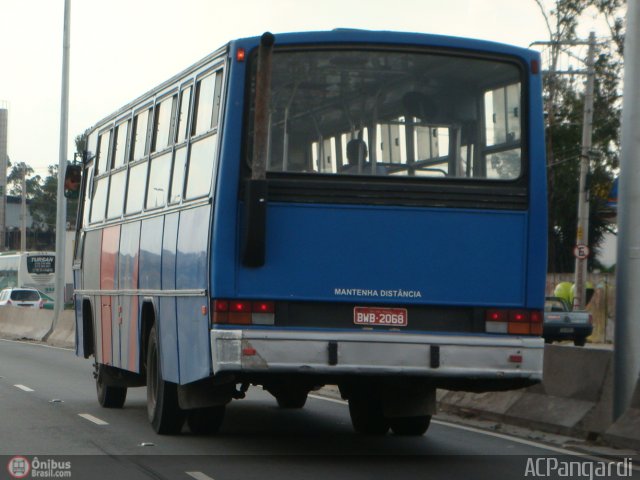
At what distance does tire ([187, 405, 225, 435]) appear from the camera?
1318 cm

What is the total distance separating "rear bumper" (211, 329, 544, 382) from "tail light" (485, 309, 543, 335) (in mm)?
114

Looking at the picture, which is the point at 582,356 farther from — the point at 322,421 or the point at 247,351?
the point at 247,351

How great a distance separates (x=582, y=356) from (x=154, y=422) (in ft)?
13.7

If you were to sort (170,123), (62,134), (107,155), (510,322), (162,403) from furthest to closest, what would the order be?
(62,134) < (107,155) < (170,123) < (162,403) < (510,322)

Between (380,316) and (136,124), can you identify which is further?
(136,124)

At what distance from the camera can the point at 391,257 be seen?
11141mm

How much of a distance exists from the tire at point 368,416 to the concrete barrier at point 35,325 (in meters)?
22.1

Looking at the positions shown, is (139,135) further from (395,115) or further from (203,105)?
(395,115)

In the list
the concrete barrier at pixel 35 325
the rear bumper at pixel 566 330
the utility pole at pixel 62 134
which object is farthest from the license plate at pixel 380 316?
the utility pole at pixel 62 134

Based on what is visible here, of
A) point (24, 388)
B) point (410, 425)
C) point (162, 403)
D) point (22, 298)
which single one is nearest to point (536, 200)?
point (410, 425)

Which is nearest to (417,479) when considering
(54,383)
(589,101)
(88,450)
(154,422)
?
(88,450)

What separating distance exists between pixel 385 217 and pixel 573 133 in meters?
54.2

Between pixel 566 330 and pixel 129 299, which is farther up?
pixel 129 299

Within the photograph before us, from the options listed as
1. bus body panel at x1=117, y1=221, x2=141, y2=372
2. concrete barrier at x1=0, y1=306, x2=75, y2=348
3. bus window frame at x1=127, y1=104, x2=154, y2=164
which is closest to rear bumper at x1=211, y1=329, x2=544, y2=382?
bus body panel at x1=117, y1=221, x2=141, y2=372
